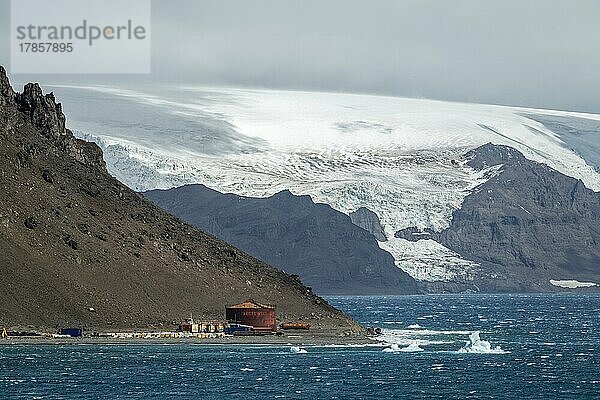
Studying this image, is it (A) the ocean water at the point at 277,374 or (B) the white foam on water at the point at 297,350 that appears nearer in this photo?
(A) the ocean water at the point at 277,374

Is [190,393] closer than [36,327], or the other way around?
[190,393]

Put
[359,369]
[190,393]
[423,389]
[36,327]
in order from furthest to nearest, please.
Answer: [36,327]
[359,369]
[423,389]
[190,393]

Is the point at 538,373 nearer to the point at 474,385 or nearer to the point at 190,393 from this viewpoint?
the point at 474,385

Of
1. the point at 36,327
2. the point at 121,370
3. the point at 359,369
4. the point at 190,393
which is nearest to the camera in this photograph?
the point at 190,393

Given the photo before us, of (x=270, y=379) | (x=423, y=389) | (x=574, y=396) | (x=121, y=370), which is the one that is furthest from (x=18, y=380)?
(x=574, y=396)

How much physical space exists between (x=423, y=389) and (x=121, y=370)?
117 ft

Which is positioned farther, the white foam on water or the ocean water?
the white foam on water

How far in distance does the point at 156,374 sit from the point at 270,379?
13.1 m

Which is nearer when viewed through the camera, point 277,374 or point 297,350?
point 277,374

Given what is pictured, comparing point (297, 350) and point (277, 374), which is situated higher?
point (277, 374)

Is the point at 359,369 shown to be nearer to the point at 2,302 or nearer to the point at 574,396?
the point at 574,396

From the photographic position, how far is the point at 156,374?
15738 cm

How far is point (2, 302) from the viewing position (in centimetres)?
19850

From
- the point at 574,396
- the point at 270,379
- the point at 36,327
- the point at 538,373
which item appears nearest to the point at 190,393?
the point at 270,379
